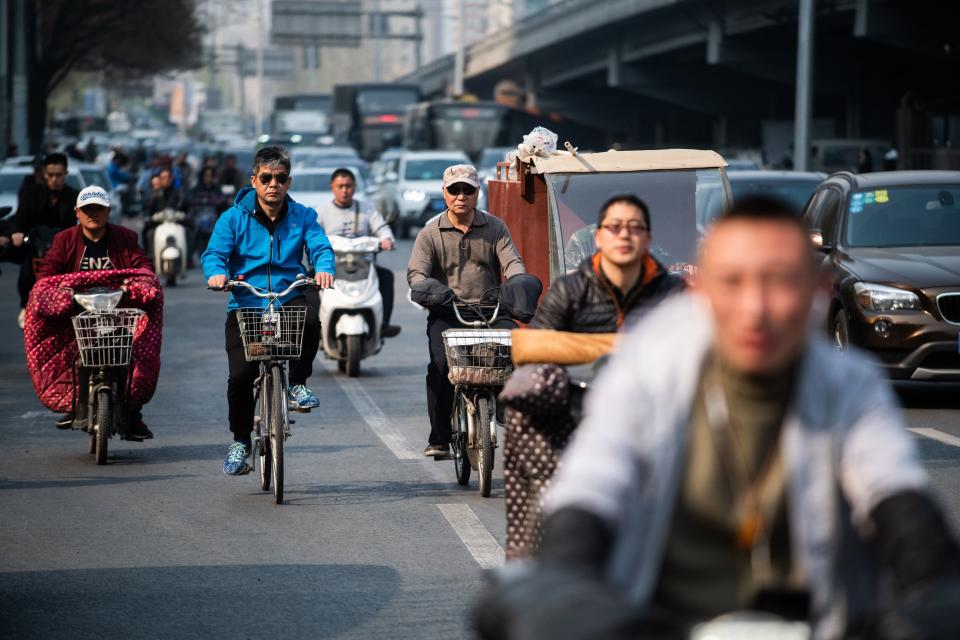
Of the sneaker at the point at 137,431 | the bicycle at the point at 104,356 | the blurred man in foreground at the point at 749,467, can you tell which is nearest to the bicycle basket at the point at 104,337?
the bicycle at the point at 104,356

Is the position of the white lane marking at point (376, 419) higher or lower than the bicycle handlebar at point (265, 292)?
lower

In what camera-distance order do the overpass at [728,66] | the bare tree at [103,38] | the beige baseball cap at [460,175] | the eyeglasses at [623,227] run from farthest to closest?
the bare tree at [103,38]
the overpass at [728,66]
the beige baseball cap at [460,175]
the eyeglasses at [623,227]

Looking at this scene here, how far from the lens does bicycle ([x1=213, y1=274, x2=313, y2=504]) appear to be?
8.73 metres

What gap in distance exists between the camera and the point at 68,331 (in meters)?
10.3

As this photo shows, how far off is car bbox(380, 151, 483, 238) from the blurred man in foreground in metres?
33.9

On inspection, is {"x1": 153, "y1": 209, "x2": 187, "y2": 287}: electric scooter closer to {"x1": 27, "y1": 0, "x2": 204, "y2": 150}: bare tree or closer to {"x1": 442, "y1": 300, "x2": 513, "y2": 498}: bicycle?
{"x1": 442, "y1": 300, "x2": 513, "y2": 498}: bicycle

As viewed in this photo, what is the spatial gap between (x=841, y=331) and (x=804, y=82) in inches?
787

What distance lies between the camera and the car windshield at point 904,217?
520 inches

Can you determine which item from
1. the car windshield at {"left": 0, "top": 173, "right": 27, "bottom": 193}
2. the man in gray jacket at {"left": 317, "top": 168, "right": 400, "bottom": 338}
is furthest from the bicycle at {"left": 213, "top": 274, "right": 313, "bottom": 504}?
the car windshield at {"left": 0, "top": 173, "right": 27, "bottom": 193}

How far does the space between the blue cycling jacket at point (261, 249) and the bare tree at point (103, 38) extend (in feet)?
134

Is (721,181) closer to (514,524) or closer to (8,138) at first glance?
(514,524)

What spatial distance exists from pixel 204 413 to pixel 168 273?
12.2m

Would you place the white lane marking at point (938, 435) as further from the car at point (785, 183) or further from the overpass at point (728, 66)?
the overpass at point (728, 66)

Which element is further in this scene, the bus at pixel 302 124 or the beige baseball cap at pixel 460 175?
the bus at pixel 302 124
